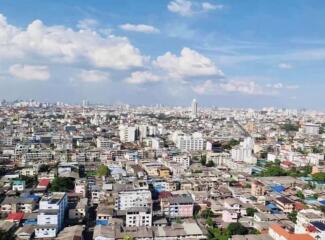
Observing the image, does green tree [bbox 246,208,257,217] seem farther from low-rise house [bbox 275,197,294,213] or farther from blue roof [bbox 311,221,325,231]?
blue roof [bbox 311,221,325,231]

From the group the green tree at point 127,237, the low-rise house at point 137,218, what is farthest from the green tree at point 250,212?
the green tree at point 127,237

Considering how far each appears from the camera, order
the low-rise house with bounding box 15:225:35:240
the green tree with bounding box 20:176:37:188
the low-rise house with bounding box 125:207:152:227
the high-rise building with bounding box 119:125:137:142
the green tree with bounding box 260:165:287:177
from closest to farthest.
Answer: the low-rise house with bounding box 15:225:35:240 < the low-rise house with bounding box 125:207:152:227 < the green tree with bounding box 20:176:37:188 < the green tree with bounding box 260:165:287:177 < the high-rise building with bounding box 119:125:137:142

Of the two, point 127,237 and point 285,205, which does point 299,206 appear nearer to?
point 285,205

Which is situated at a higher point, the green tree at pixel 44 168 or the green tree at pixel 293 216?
the green tree at pixel 44 168

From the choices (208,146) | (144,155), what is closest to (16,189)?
(144,155)

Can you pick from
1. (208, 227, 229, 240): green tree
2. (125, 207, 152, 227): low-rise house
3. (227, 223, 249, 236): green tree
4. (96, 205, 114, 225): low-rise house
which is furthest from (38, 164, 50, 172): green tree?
(227, 223, 249, 236): green tree

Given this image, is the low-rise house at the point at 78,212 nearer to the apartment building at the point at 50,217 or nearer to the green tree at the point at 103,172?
the apartment building at the point at 50,217

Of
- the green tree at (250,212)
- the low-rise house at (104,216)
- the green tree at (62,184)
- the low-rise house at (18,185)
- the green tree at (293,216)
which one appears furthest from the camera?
the low-rise house at (18,185)

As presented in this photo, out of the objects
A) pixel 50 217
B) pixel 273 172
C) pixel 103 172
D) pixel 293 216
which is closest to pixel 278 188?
pixel 273 172
